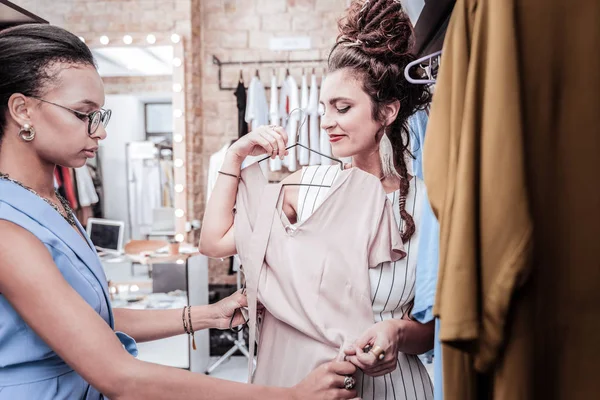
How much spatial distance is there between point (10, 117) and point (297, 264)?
26.2 inches

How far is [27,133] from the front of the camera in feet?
3.23

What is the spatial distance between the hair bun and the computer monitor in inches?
114

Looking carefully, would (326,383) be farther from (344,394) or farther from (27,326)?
(27,326)

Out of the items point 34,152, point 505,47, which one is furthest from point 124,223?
point 505,47

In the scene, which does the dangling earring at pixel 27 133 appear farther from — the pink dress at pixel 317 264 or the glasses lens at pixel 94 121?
the pink dress at pixel 317 264

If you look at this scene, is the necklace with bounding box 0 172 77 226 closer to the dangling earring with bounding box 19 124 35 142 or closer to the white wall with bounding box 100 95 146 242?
the dangling earring with bounding box 19 124 35 142

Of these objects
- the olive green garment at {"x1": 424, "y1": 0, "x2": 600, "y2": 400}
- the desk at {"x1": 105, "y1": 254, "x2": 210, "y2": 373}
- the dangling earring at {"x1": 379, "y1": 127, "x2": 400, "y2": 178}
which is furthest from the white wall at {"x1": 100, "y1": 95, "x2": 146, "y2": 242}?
the olive green garment at {"x1": 424, "y1": 0, "x2": 600, "y2": 400}

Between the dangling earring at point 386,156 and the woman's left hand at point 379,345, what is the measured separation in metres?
0.35

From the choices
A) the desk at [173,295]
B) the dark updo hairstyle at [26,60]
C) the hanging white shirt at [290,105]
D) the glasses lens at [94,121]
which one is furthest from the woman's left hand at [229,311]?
the hanging white shirt at [290,105]

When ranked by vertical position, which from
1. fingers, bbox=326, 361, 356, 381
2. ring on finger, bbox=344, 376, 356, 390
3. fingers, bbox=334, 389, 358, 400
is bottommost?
fingers, bbox=334, 389, 358, 400

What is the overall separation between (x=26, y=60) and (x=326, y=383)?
0.88 meters

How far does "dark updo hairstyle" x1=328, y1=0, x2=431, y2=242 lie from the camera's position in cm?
105

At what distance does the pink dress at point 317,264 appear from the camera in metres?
0.99

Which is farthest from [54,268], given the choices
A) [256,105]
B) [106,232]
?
[256,105]
